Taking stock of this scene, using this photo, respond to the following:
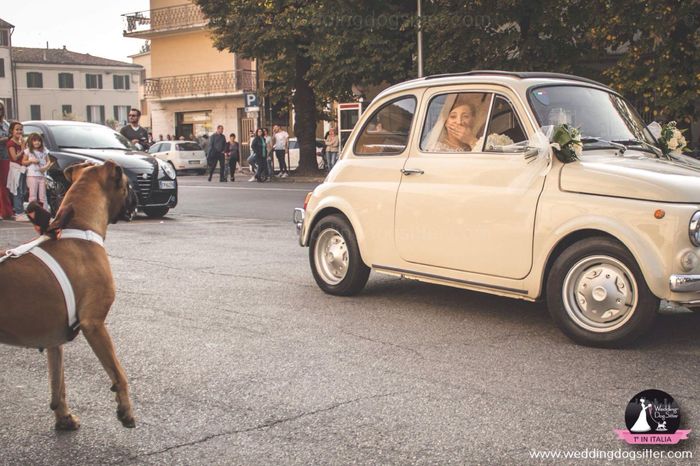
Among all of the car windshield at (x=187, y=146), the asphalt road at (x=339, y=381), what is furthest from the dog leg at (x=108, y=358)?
the car windshield at (x=187, y=146)

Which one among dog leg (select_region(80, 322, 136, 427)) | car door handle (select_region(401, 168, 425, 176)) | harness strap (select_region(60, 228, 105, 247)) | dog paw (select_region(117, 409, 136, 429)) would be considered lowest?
dog paw (select_region(117, 409, 136, 429))

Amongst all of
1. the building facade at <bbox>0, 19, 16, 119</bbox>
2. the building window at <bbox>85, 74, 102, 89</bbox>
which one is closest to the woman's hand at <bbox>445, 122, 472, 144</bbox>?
the building facade at <bbox>0, 19, 16, 119</bbox>

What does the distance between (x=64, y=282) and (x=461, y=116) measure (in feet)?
13.1

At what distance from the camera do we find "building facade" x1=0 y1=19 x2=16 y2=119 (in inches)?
3777

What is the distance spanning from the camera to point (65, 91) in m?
103

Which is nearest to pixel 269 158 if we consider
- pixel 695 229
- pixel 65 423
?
pixel 695 229

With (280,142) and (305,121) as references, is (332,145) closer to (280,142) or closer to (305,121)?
(280,142)

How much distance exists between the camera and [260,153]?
31.7 metres

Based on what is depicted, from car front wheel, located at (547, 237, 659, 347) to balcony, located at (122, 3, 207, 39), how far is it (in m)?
55.3

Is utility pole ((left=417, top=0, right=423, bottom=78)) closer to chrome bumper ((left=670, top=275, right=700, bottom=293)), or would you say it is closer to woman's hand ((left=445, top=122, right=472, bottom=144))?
woman's hand ((left=445, top=122, right=472, bottom=144))

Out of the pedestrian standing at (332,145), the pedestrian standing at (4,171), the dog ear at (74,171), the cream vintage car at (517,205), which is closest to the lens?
the dog ear at (74,171)

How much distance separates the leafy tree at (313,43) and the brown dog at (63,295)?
23437 millimetres

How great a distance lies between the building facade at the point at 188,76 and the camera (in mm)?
58531

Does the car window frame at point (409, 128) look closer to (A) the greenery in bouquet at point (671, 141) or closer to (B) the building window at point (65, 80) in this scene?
(A) the greenery in bouquet at point (671, 141)
